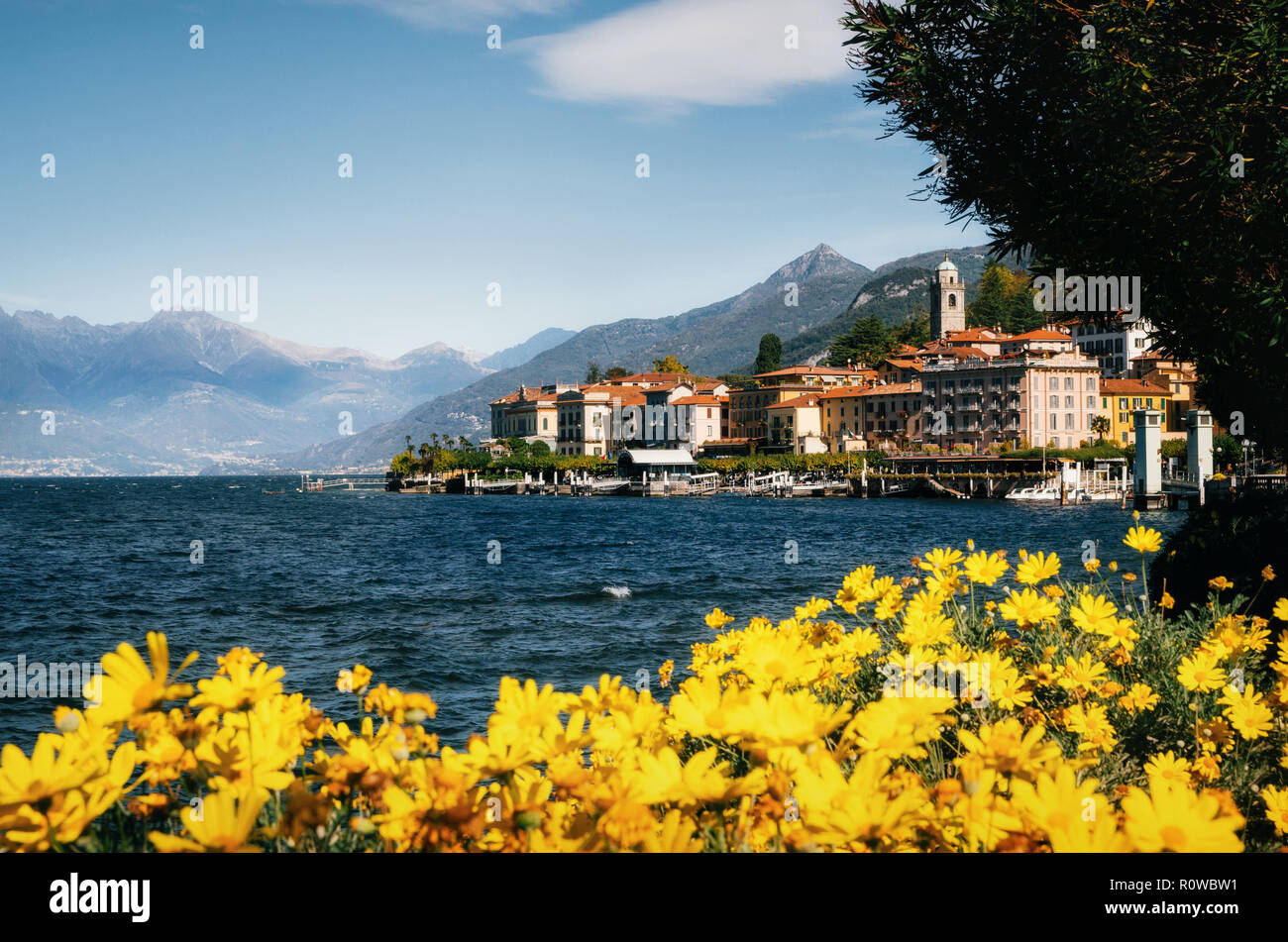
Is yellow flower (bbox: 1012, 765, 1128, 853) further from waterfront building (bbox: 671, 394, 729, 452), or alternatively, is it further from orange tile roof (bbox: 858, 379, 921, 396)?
waterfront building (bbox: 671, 394, 729, 452)

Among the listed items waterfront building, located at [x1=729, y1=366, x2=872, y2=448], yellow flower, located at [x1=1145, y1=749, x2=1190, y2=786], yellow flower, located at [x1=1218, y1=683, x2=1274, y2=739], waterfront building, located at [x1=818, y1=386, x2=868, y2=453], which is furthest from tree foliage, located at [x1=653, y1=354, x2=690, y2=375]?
yellow flower, located at [x1=1145, y1=749, x2=1190, y2=786]

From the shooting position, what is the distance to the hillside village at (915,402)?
330 feet

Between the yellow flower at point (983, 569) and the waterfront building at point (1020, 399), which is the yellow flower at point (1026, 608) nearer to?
the yellow flower at point (983, 569)

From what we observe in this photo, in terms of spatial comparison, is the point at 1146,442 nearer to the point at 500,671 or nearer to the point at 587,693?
the point at 500,671

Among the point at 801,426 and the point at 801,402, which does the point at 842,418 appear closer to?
the point at 801,426

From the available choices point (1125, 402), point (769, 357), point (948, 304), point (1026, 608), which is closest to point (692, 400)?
point (769, 357)

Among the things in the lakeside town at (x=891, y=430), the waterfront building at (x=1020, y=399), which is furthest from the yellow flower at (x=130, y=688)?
the waterfront building at (x=1020, y=399)

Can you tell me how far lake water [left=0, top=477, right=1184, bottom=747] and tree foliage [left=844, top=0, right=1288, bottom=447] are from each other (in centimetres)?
908

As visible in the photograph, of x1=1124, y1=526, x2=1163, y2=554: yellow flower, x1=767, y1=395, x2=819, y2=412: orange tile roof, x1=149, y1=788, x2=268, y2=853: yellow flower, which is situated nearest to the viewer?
x1=149, y1=788, x2=268, y2=853: yellow flower

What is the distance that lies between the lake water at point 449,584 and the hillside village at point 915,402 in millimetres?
33997

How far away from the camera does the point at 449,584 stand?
104ft

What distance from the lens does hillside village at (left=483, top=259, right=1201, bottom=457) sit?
101 metres

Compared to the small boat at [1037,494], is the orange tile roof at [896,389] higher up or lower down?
higher up
